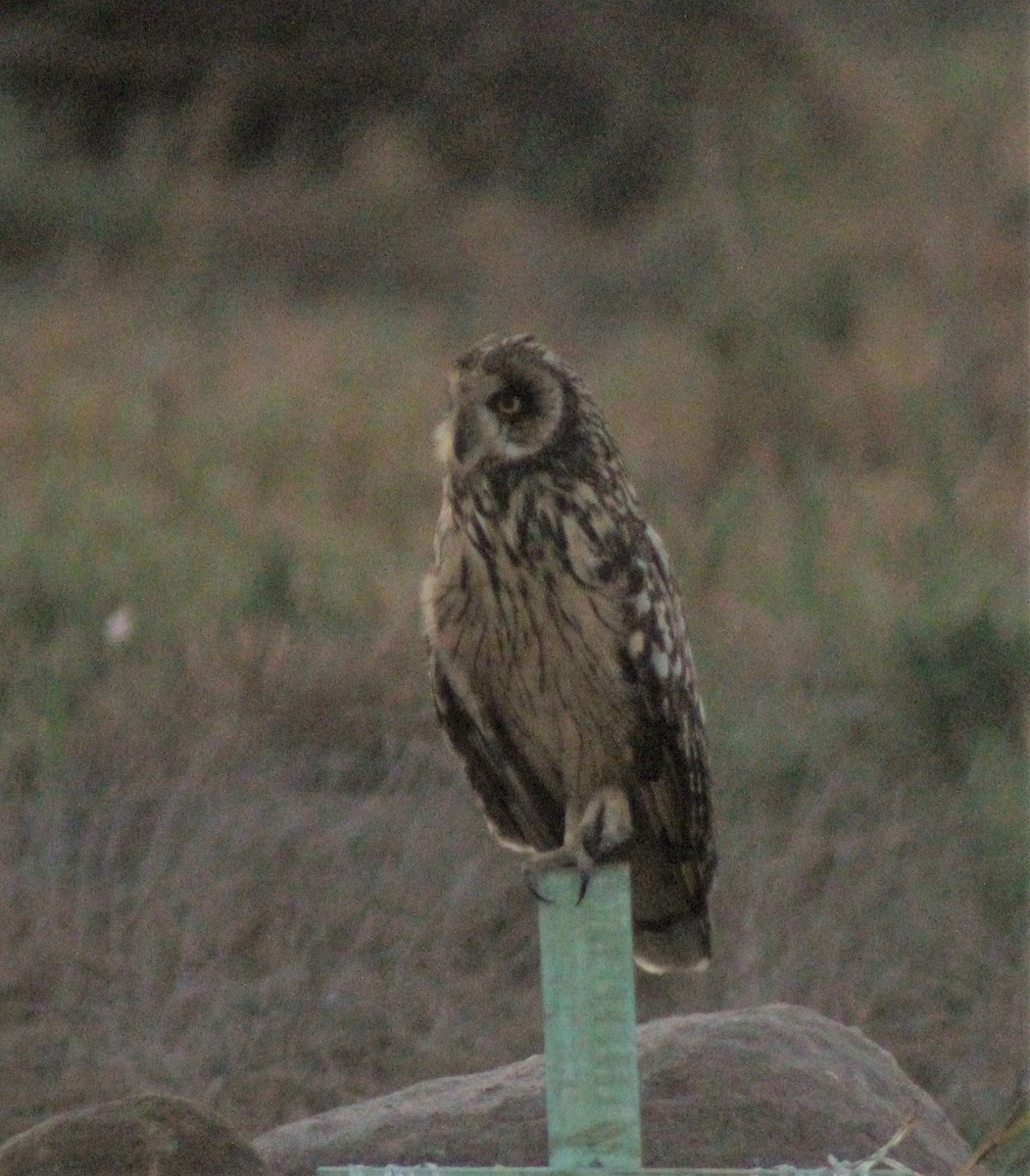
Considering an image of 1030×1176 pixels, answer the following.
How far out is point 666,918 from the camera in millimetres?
4754

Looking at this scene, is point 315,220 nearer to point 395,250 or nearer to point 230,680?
point 395,250

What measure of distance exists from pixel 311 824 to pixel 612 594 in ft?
9.06

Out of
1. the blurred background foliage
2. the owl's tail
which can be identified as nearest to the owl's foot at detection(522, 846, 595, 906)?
the owl's tail

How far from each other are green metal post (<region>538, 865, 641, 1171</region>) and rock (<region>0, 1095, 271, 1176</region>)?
549 millimetres

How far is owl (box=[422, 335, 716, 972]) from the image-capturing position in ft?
14.4

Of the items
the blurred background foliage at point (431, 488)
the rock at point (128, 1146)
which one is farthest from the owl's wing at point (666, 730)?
the blurred background foliage at point (431, 488)

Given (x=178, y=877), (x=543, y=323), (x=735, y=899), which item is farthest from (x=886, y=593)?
(x=543, y=323)

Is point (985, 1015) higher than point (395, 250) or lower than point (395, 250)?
lower

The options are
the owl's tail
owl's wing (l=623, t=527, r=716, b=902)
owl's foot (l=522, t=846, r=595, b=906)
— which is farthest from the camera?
the owl's tail

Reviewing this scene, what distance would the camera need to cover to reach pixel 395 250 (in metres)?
15.2

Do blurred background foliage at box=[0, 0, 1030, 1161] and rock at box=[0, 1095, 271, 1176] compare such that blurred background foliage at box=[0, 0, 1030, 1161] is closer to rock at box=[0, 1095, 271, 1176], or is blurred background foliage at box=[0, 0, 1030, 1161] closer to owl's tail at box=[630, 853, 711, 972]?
owl's tail at box=[630, 853, 711, 972]

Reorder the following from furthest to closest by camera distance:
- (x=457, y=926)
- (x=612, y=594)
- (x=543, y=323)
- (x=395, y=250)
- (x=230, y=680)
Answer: (x=395, y=250) < (x=543, y=323) < (x=230, y=680) < (x=457, y=926) < (x=612, y=594)

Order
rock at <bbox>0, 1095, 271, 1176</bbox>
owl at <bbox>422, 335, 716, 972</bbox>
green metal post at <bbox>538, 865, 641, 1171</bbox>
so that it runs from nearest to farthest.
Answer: green metal post at <bbox>538, 865, 641, 1171</bbox>, rock at <bbox>0, 1095, 271, 1176</bbox>, owl at <bbox>422, 335, 716, 972</bbox>

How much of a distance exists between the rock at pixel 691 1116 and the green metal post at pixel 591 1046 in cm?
114
